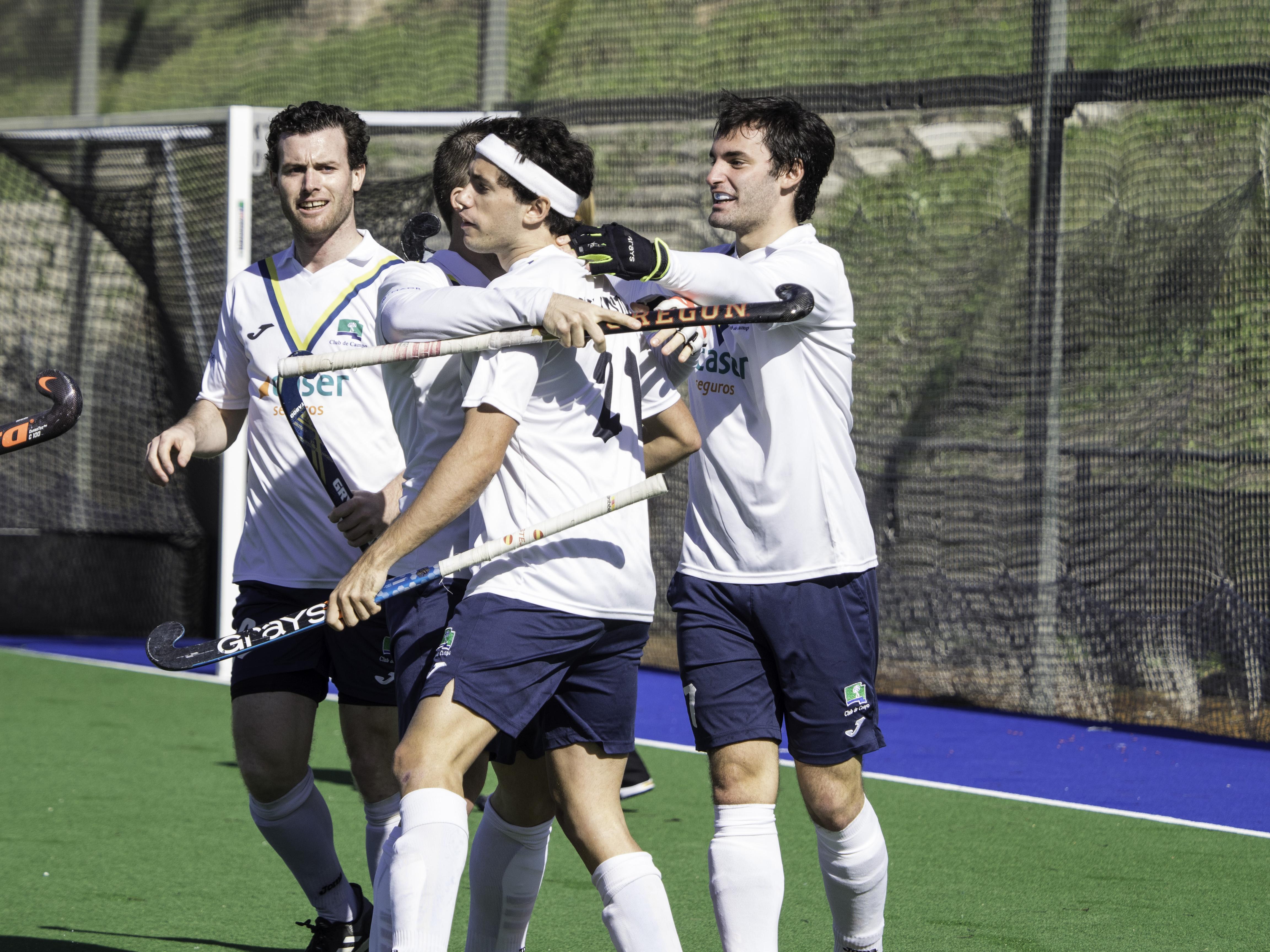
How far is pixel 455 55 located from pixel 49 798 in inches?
262

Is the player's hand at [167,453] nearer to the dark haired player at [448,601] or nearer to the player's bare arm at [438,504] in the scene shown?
Result: the dark haired player at [448,601]

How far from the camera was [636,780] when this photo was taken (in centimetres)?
560

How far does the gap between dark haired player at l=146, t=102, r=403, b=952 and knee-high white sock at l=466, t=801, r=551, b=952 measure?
51 cm

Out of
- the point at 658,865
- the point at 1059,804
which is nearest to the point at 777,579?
the point at 658,865

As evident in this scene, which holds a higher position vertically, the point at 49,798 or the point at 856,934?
the point at 856,934

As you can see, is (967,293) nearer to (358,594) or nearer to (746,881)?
(746,881)

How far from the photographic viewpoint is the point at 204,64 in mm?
13906

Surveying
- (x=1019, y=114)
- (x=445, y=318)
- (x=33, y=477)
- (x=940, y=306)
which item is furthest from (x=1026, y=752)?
(x=33, y=477)

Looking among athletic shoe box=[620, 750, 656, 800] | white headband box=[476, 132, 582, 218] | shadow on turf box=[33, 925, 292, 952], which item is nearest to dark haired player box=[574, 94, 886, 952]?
white headband box=[476, 132, 582, 218]

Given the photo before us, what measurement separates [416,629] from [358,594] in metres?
0.29

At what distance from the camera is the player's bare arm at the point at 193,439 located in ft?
11.5

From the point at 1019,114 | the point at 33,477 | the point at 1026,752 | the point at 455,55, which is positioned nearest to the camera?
the point at 1026,752

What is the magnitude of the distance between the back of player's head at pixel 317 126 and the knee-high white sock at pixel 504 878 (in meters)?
1.63

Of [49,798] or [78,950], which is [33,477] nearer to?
[49,798]
